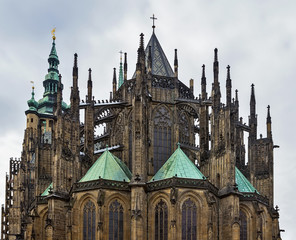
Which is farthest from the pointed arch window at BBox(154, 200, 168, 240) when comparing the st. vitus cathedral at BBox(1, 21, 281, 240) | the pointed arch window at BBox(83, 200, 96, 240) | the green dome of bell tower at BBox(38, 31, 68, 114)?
the green dome of bell tower at BBox(38, 31, 68, 114)

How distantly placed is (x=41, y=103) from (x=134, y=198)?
6340 cm

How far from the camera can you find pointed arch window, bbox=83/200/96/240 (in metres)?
53.1

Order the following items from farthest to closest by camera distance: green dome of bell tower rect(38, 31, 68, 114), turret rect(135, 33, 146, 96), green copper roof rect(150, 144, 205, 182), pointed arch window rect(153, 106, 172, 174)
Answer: green dome of bell tower rect(38, 31, 68, 114) → pointed arch window rect(153, 106, 172, 174) → turret rect(135, 33, 146, 96) → green copper roof rect(150, 144, 205, 182)

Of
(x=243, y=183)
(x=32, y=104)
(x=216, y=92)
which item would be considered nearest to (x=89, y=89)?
(x=216, y=92)

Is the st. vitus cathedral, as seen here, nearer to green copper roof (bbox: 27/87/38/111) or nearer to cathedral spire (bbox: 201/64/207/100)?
cathedral spire (bbox: 201/64/207/100)

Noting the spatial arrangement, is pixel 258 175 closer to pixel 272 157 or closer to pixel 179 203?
pixel 272 157

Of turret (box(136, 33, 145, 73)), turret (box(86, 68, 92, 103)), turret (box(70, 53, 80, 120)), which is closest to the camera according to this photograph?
turret (box(136, 33, 145, 73))

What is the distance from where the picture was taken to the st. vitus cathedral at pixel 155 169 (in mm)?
53344

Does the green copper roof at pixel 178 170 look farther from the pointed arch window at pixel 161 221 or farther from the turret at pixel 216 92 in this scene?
the turret at pixel 216 92

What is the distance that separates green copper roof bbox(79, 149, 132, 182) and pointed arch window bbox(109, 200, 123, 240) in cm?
242

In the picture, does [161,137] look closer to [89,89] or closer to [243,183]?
[89,89]

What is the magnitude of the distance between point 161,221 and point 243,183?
9163 millimetres

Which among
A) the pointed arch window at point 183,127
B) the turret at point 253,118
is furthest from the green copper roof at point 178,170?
the turret at point 253,118

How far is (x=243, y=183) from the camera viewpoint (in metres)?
58.5
